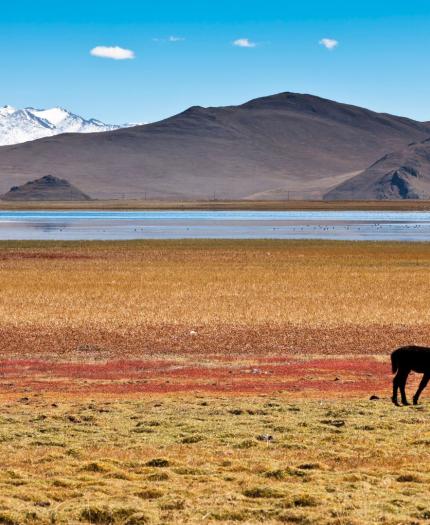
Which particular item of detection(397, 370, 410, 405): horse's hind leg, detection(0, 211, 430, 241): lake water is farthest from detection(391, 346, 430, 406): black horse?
detection(0, 211, 430, 241): lake water

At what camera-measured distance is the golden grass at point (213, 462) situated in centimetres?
1029

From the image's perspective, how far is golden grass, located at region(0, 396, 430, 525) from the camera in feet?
33.8

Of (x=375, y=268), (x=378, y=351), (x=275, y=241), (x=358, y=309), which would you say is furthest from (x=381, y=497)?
(x=275, y=241)

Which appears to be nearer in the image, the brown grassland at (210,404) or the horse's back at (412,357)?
the brown grassland at (210,404)

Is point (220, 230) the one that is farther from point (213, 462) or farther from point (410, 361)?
point (213, 462)

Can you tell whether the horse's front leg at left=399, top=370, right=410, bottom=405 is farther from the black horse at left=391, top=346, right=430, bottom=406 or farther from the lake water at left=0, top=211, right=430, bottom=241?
the lake water at left=0, top=211, right=430, bottom=241

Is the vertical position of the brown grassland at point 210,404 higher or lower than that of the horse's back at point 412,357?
lower

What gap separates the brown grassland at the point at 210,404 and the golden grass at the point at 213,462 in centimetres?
3

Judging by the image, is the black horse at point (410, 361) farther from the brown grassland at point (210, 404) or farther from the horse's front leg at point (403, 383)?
the brown grassland at point (210, 404)

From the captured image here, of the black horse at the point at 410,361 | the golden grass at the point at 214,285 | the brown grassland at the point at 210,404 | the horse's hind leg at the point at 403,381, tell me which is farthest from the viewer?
the golden grass at the point at 214,285

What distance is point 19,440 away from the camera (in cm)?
1403

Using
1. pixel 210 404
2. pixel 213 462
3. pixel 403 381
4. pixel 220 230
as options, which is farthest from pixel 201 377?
pixel 220 230

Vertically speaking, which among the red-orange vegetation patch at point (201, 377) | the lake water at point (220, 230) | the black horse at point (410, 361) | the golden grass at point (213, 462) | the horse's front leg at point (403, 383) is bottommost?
the red-orange vegetation patch at point (201, 377)

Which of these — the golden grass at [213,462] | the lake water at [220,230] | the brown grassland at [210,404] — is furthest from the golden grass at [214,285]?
the lake water at [220,230]
